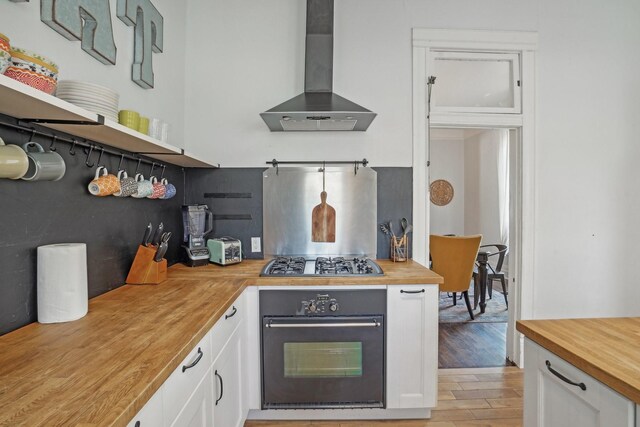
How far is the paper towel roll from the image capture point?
118 cm

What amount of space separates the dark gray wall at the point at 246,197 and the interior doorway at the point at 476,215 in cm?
91

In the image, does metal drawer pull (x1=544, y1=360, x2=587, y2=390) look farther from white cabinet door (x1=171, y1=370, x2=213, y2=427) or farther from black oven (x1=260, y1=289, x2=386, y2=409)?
white cabinet door (x1=171, y1=370, x2=213, y2=427)

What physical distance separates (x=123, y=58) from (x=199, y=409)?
1.65 meters

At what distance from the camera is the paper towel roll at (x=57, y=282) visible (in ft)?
3.87

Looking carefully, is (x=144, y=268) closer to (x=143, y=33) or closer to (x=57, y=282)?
(x=57, y=282)

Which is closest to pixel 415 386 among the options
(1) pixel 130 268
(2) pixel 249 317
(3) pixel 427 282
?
(3) pixel 427 282

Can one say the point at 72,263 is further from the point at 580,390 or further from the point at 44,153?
the point at 580,390

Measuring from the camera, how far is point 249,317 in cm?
191

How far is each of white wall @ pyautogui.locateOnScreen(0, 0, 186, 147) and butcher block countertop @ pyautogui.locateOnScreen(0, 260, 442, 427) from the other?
92 cm

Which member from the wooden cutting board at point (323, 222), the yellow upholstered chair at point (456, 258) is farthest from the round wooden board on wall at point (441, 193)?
the wooden cutting board at point (323, 222)

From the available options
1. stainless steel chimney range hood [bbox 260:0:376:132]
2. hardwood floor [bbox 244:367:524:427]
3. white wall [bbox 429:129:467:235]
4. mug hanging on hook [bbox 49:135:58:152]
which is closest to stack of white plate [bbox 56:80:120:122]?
mug hanging on hook [bbox 49:135:58:152]

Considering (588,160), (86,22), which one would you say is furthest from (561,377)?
(588,160)

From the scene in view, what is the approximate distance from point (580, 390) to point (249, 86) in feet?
8.15

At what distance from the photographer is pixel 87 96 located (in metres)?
1.16
